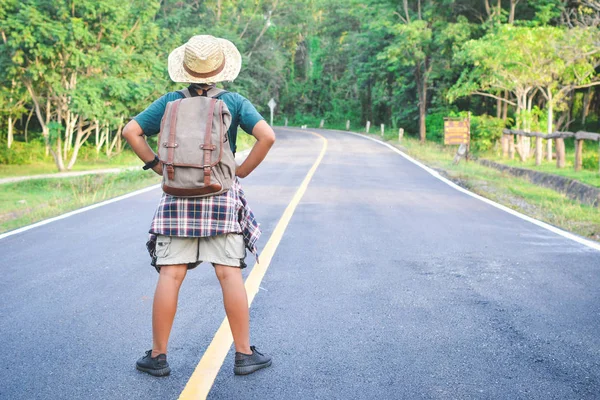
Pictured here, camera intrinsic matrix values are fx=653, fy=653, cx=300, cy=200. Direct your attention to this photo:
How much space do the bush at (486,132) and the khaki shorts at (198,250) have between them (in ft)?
86.2

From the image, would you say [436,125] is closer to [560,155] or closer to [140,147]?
[560,155]

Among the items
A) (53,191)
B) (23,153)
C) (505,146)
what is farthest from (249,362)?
(23,153)

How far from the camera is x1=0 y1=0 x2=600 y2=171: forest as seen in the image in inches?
781

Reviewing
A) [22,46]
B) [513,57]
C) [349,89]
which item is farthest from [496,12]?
[349,89]

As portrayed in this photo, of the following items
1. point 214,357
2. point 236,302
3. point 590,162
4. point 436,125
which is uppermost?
point 436,125

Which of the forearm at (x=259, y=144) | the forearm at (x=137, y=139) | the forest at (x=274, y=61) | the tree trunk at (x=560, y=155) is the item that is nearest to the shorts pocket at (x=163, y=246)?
the forearm at (x=137, y=139)

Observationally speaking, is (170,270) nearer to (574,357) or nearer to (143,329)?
(143,329)

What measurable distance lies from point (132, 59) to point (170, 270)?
69.0ft

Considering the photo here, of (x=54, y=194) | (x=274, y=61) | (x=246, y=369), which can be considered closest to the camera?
(x=246, y=369)

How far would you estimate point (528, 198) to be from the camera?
41.7 ft

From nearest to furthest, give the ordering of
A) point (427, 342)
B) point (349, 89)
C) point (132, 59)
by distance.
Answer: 1. point (427, 342)
2. point (132, 59)
3. point (349, 89)

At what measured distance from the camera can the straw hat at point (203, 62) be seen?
11.5 feet

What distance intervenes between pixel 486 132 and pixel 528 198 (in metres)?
16.7

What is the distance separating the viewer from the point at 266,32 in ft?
149
